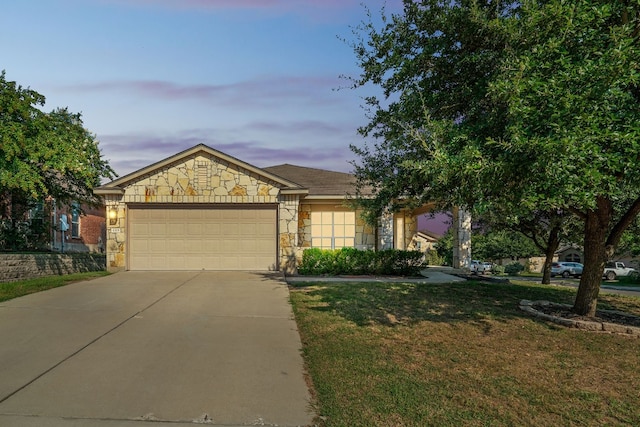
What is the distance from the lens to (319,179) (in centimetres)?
1898

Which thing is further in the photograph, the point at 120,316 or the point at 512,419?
the point at 120,316

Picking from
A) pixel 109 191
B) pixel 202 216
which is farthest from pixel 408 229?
pixel 109 191

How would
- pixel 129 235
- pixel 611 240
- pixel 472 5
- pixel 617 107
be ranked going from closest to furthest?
pixel 617 107
pixel 472 5
pixel 611 240
pixel 129 235

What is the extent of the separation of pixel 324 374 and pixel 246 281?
7558 millimetres

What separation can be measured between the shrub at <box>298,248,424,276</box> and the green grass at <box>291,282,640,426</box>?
571cm

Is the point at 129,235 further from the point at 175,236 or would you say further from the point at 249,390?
the point at 249,390

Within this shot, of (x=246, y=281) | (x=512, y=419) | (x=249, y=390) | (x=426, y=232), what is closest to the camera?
(x=512, y=419)

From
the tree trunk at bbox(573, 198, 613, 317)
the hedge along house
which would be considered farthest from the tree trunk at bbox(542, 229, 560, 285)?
the tree trunk at bbox(573, 198, 613, 317)

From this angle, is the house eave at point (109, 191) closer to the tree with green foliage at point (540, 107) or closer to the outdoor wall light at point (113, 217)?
the outdoor wall light at point (113, 217)

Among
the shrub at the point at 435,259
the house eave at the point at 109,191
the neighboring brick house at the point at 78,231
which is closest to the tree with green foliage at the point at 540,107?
the house eave at the point at 109,191

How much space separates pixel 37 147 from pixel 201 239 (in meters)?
5.60

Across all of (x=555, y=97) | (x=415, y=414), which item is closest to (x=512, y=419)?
(x=415, y=414)

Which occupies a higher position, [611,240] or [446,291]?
[611,240]

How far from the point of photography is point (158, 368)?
16.7 feet
